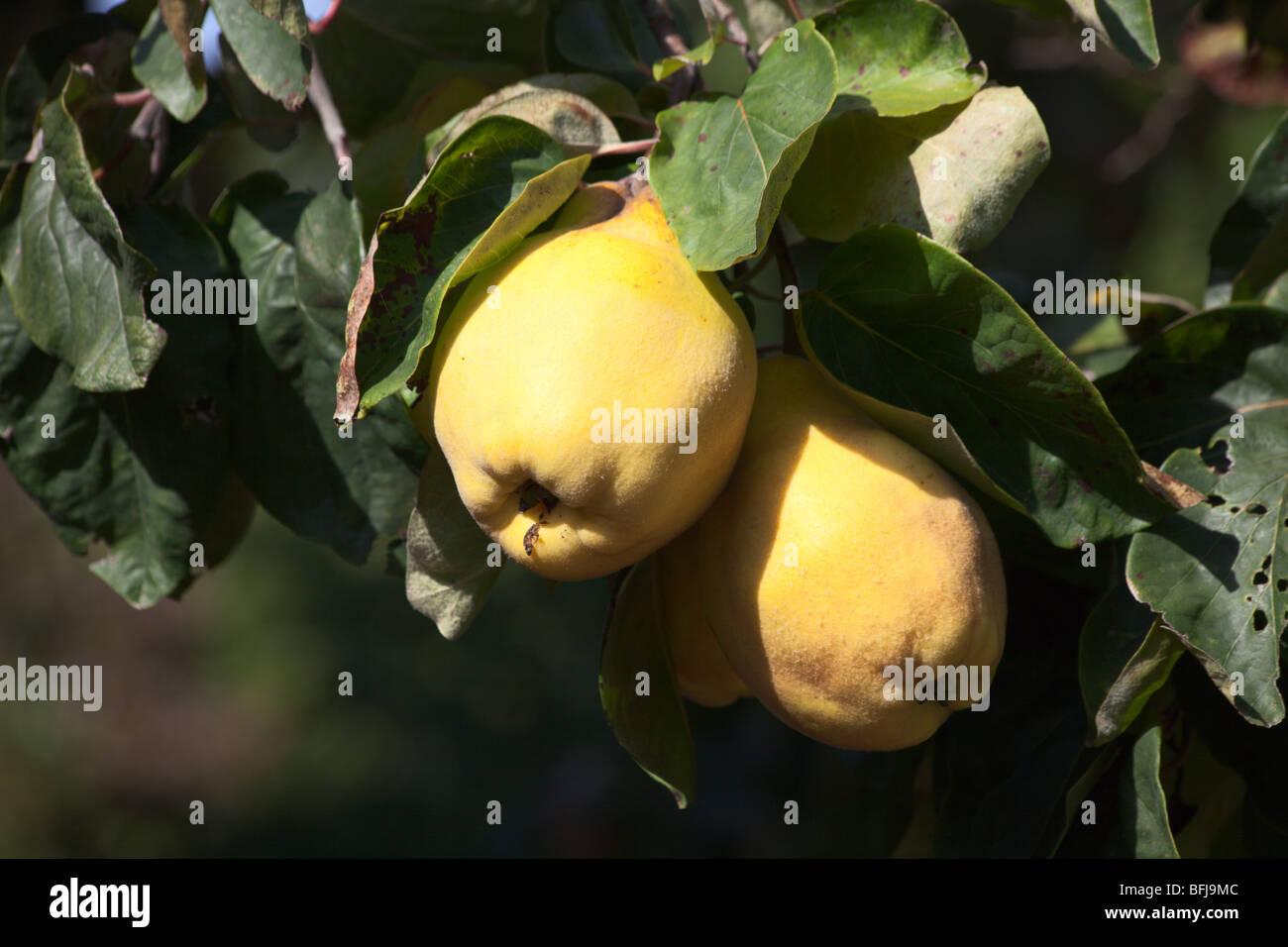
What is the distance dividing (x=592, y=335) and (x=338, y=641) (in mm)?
3746

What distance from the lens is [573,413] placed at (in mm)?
858

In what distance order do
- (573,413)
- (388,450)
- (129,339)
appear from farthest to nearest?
(388,450) < (129,339) < (573,413)

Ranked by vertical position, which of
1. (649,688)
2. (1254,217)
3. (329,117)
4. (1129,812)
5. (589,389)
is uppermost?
(329,117)

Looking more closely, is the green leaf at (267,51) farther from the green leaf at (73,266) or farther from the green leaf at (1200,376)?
the green leaf at (1200,376)

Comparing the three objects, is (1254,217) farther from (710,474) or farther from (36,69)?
(36,69)

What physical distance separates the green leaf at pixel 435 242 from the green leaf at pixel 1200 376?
0.65 m

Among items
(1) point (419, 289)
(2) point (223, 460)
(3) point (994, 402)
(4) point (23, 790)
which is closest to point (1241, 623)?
(3) point (994, 402)

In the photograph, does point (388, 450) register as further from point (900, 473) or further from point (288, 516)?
point (900, 473)

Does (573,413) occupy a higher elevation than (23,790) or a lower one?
higher

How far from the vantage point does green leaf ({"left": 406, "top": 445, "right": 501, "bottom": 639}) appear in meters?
1.09

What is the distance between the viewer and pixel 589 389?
0.86 meters

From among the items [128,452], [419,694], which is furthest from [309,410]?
[419,694]

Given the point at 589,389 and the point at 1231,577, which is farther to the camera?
the point at 1231,577

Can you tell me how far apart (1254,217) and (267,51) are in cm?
113
